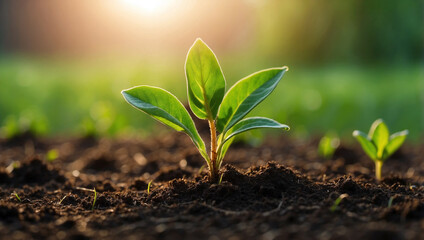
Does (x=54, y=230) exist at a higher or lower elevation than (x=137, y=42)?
lower

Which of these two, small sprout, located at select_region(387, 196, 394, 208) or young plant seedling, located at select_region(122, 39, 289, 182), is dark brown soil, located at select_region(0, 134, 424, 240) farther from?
young plant seedling, located at select_region(122, 39, 289, 182)

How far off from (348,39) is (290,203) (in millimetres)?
8152

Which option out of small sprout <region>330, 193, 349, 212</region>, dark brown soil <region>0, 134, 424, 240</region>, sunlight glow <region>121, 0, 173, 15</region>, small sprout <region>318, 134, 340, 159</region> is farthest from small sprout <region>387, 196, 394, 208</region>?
sunlight glow <region>121, 0, 173, 15</region>

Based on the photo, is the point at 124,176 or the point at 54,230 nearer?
the point at 54,230

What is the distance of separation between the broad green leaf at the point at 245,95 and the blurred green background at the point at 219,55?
8.60ft

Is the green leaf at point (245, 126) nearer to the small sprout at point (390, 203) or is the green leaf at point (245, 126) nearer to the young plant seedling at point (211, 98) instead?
the young plant seedling at point (211, 98)

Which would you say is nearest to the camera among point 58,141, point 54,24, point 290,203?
point 290,203

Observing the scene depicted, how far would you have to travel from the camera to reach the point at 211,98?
7.07 feet

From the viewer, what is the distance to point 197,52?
2.03 metres

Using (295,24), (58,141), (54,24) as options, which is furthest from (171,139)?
(54,24)

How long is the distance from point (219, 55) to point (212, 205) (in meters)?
11.1

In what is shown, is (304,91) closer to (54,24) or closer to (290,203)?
(290,203)

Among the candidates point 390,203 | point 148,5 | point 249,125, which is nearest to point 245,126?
point 249,125

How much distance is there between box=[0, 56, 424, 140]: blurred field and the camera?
236 inches
